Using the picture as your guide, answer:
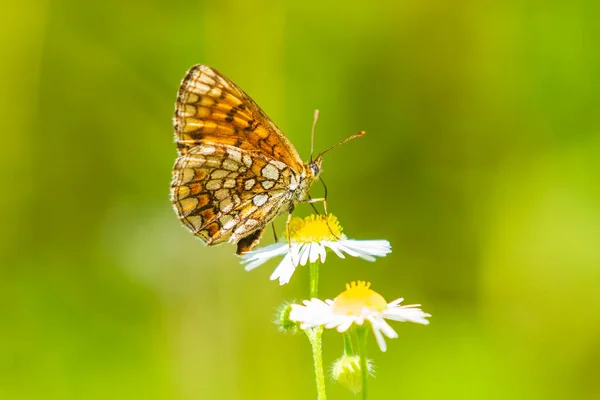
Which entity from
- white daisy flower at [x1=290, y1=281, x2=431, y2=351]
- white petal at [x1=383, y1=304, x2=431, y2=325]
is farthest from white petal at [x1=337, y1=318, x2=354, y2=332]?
white petal at [x1=383, y1=304, x2=431, y2=325]

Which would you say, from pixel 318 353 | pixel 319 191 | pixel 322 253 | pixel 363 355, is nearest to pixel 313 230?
pixel 322 253

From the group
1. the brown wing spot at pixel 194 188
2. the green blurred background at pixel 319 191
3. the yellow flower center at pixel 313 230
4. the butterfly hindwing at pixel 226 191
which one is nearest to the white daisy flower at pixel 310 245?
the yellow flower center at pixel 313 230

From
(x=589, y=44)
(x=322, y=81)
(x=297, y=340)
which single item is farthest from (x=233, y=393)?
(x=589, y=44)

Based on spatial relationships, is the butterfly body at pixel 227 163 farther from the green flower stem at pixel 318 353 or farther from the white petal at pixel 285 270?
the green flower stem at pixel 318 353

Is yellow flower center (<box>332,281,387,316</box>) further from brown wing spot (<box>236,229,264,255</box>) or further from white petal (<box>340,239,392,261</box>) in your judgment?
brown wing spot (<box>236,229,264,255</box>)

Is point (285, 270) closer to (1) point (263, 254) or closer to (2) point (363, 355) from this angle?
(1) point (263, 254)

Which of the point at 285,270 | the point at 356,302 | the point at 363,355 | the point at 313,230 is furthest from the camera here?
the point at 313,230

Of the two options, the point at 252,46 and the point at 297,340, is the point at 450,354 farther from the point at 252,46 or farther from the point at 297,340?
the point at 252,46
